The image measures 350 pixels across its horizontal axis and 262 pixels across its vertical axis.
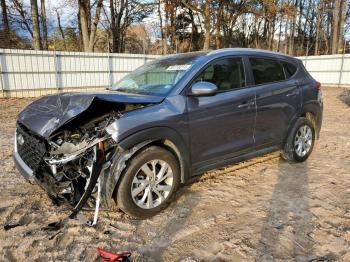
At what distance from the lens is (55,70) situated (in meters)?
15.1

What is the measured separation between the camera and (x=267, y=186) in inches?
167

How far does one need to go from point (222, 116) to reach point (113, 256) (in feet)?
6.79

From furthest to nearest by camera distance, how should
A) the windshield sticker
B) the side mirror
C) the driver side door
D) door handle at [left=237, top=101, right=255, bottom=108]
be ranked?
door handle at [left=237, top=101, right=255, bottom=108] → the windshield sticker → the driver side door → the side mirror

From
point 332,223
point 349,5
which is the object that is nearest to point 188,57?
point 332,223

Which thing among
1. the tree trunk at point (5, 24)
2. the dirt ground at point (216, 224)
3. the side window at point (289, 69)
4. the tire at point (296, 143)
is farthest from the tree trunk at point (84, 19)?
the tire at point (296, 143)

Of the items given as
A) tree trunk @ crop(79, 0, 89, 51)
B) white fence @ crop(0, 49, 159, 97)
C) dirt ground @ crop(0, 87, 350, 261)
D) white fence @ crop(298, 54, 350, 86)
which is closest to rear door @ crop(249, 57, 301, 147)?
dirt ground @ crop(0, 87, 350, 261)

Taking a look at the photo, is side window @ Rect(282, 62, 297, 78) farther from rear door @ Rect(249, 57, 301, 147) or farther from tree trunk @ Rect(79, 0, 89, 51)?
tree trunk @ Rect(79, 0, 89, 51)

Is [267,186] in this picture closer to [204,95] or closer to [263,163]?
[263,163]

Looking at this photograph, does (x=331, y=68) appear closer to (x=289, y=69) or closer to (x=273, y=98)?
(x=289, y=69)

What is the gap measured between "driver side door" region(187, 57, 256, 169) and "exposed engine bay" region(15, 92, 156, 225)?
0.91 m

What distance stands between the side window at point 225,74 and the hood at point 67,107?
789 mm

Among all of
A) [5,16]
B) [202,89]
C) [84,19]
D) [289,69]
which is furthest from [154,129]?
[5,16]

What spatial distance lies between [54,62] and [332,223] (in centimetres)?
1464

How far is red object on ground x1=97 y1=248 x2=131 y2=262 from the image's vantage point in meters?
2.57
